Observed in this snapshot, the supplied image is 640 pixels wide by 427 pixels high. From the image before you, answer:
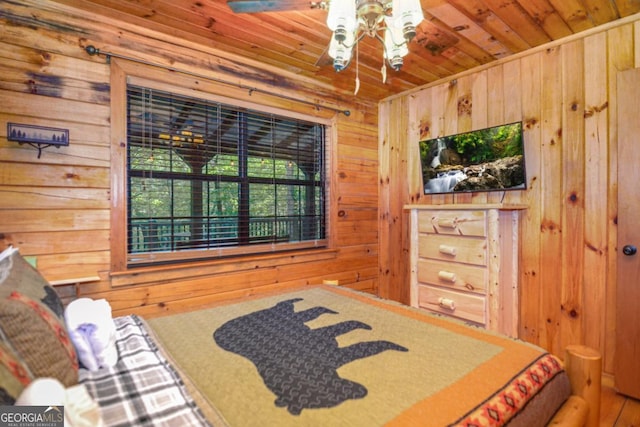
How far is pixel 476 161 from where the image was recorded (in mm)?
2643

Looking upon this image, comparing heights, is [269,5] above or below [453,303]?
above

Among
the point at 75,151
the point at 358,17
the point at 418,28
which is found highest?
the point at 418,28

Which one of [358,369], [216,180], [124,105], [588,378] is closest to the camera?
[358,369]

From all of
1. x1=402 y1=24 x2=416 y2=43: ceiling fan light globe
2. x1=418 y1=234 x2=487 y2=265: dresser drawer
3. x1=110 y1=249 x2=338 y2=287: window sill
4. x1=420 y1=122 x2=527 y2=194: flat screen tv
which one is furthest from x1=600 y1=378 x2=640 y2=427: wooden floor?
x1=402 y1=24 x2=416 y2=43: ceiling fan light globe

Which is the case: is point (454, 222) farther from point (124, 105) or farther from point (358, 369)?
point (124, 105)

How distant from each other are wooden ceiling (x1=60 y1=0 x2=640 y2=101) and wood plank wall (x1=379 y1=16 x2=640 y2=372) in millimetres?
169

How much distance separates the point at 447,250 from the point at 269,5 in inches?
78.8

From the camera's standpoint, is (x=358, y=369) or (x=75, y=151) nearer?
(x=358, y=369)

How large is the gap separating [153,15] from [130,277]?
5.55ft

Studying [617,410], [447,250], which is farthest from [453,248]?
[617,410]

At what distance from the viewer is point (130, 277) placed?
2059 millimetres

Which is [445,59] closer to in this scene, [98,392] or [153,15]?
[153,15]

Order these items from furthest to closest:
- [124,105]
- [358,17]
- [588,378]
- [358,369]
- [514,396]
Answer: [124,105] → [358,17] → [588,378] → [358,369] → [514,396]

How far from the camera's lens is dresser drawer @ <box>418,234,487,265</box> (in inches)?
88.9
